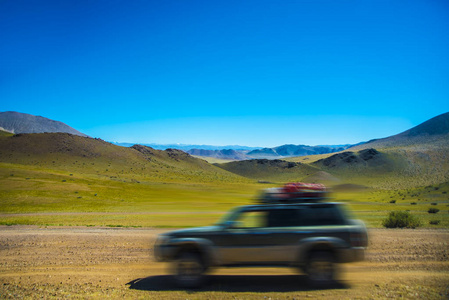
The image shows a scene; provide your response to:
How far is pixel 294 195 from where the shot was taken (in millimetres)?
→ 7219

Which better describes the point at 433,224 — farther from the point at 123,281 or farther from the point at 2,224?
the point at 2,224

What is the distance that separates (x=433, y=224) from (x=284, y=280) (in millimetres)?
14416

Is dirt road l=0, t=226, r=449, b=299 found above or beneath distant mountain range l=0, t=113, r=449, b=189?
beneath

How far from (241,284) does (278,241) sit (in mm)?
1500

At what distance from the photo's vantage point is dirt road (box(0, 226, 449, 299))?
6.78 metres

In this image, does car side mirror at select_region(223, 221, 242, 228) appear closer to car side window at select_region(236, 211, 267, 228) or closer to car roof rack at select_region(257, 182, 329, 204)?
car side window at select_region(236, 211, 267, 228)

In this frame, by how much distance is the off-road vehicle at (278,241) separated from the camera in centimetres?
683

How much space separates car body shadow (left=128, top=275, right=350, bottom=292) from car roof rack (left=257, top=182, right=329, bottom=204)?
6.31ft

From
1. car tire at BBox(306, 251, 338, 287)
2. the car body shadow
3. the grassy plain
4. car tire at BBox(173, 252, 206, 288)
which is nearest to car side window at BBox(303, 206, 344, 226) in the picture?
car tire at BBox(306, 251, 338, 287)

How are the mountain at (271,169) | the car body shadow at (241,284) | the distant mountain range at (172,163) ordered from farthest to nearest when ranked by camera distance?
the mountain at (271,169), the distant mountain range at (172,163), the car body shadow at (241,284)

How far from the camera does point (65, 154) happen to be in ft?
335

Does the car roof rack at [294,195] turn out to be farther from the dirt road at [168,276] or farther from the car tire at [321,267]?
the dirt road at [168,276]

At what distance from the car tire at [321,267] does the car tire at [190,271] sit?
243 centimetres

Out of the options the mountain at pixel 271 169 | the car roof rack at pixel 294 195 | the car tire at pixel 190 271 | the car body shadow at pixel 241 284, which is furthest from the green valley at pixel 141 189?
the mountain at pixel 271 169
